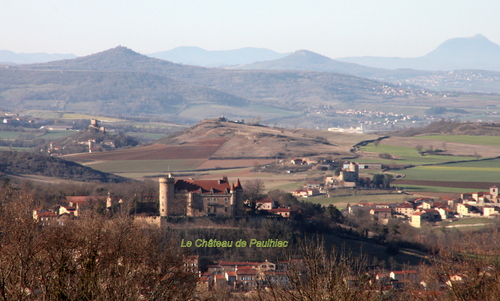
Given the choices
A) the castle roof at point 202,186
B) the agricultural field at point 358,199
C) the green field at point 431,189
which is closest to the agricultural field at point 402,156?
the green field at point 431,189

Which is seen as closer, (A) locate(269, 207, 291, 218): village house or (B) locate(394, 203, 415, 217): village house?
(A) locate(269, 207, 291, 218): village house

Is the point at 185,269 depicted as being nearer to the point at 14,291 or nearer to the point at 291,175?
the point at 14,291

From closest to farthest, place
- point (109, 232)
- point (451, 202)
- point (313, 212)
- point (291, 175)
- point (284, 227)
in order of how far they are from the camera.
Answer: point (109, 232) → point (284, 227) → point (313, 212) → point (451, 202) → point (291, 175)

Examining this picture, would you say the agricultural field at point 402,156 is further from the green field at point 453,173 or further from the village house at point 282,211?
the village house at point 282,211

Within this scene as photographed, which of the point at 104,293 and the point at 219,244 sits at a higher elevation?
the point at 104,293

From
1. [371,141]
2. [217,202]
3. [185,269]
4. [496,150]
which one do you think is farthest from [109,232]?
[371,141]

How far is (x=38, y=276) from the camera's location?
22.8m

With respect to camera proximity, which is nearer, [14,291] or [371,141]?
[14,291]

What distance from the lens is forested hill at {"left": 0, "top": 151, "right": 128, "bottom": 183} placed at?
351ft

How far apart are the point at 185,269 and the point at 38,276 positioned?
9.93m

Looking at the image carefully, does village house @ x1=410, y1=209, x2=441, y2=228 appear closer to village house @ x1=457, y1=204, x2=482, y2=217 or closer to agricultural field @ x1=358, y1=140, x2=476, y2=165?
village house @ x1=457, y1=204, x2=482, y2=217

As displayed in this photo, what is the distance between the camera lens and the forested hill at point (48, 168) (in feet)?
351

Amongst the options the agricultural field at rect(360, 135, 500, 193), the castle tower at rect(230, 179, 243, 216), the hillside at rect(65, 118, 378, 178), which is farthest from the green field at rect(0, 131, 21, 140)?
the castle tower at rect(230, 179, 243, 216)

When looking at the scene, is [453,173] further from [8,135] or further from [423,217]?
[8,135]
